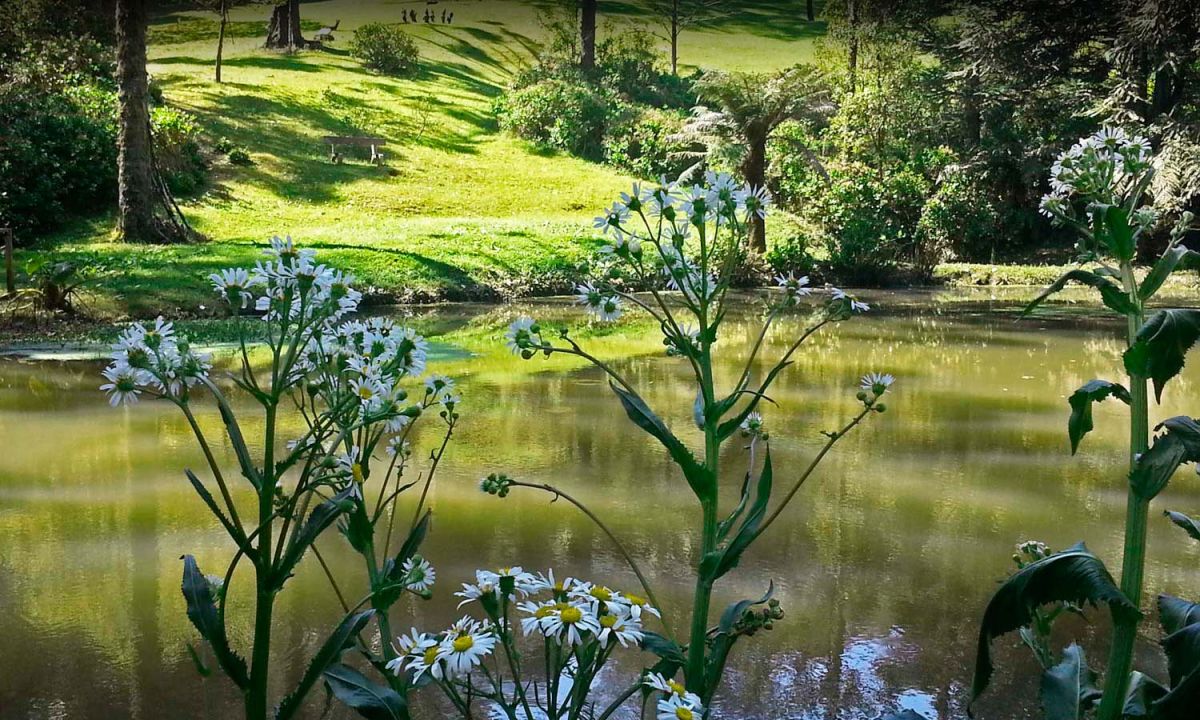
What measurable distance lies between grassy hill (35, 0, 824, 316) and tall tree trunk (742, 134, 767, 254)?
2633 millimetres

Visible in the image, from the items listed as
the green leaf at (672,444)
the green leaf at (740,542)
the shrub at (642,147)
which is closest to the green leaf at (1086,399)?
the green leaf at (740,542)

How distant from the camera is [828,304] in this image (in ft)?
8.61

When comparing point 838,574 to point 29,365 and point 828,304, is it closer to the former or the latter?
point 828,304

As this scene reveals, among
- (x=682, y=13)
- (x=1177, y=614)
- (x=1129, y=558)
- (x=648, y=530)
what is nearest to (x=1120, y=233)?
(x=1129, y=558)

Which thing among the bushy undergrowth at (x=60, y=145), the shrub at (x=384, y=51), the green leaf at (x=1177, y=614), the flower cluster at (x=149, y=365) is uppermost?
the shrub at (x=384, y=51)

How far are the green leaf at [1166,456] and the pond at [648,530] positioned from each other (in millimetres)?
1478

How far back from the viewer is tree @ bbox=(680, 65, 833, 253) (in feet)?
58.1

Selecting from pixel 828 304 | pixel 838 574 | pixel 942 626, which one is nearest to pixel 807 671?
pixel 942 626


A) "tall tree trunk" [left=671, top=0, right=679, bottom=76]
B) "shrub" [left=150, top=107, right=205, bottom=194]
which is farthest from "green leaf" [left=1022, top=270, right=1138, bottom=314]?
"tall tree trunk" [left=671, top=0, right=679, bottom=76]

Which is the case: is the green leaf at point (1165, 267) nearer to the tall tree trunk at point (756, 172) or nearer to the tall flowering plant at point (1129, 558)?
the tall flowering plant at point (1129, 558)

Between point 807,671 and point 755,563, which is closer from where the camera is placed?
point 807,671

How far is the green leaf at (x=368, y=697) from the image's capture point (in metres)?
2.01

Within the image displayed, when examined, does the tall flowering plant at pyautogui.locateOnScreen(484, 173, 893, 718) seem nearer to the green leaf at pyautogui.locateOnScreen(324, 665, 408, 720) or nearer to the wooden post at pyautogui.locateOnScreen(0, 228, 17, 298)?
the green leaf at pyautogui.locateOnScreen(324, 665, 408, 720)

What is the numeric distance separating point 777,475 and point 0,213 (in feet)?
45.6
